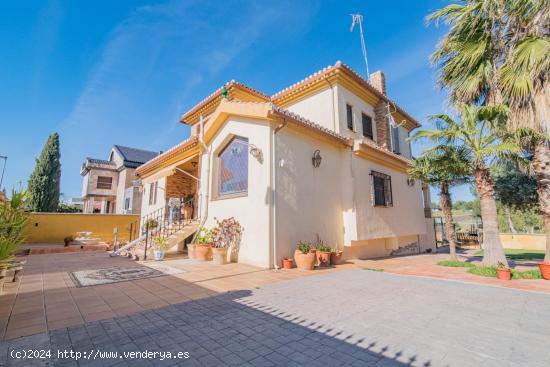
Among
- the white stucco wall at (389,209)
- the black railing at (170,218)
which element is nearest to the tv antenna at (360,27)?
the white stucco wall at (389,209)

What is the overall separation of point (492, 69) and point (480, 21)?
2.32 meters

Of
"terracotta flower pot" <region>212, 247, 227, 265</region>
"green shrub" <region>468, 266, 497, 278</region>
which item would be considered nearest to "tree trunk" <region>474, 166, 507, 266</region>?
"green shrub" <region>468, 266, 497, 278</region>

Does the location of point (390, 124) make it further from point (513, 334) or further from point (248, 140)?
point (513, 334)

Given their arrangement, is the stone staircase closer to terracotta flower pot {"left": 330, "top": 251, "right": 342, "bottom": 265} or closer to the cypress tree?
terracotta flower pot {"left": 330, "top": 251, "right": 342, "bottom": 265}

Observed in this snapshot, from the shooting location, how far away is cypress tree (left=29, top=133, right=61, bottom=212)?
94.8 ft

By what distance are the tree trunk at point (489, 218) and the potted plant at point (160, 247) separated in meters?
14.1

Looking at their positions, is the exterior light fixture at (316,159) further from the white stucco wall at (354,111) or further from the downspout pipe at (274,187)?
the white stucco wall at (354,111)

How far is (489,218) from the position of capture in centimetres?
965

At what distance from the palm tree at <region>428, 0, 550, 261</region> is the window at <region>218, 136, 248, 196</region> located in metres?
10.5

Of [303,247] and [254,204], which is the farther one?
[254,204]

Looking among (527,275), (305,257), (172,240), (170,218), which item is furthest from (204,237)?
(527,275)

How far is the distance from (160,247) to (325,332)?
997 cm

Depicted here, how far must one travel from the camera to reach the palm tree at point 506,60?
9086 mm

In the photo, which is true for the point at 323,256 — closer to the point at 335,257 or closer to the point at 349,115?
the point at 335,257
